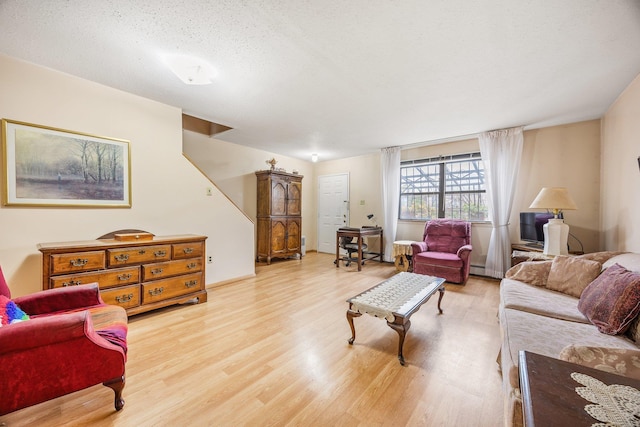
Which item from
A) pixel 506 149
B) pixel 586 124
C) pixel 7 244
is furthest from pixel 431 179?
pixel 7 244

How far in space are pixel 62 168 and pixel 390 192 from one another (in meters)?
4.89

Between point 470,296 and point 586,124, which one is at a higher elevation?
point 586,124

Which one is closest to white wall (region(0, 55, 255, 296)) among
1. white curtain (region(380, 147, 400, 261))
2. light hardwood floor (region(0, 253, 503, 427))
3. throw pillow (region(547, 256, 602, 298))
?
light hardwood floor (region(0, 253, 503, 427))

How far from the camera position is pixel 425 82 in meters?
2.53

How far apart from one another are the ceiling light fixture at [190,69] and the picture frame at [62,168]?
1185 mm

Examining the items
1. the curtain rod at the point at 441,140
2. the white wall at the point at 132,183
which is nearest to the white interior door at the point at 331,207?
the curtain rod at the point at 441,140

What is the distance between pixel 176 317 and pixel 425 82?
3.63 metres

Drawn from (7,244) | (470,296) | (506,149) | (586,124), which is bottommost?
(470,296)

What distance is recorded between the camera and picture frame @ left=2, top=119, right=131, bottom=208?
222 centimetres

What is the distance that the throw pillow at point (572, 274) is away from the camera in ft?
6.60

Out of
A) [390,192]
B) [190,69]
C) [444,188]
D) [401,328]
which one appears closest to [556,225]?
[444,188]

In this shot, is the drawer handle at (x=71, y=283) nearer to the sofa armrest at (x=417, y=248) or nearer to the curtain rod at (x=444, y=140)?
the sofa armrest at (x=417, y=248)

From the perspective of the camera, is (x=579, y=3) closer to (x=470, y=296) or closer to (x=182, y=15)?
(x=182, y=15)

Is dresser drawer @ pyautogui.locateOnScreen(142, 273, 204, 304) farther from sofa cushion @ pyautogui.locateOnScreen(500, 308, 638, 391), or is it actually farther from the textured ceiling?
sofa cushion @ pyautogui.locateOnScreen(500, 308, 638, 391)
